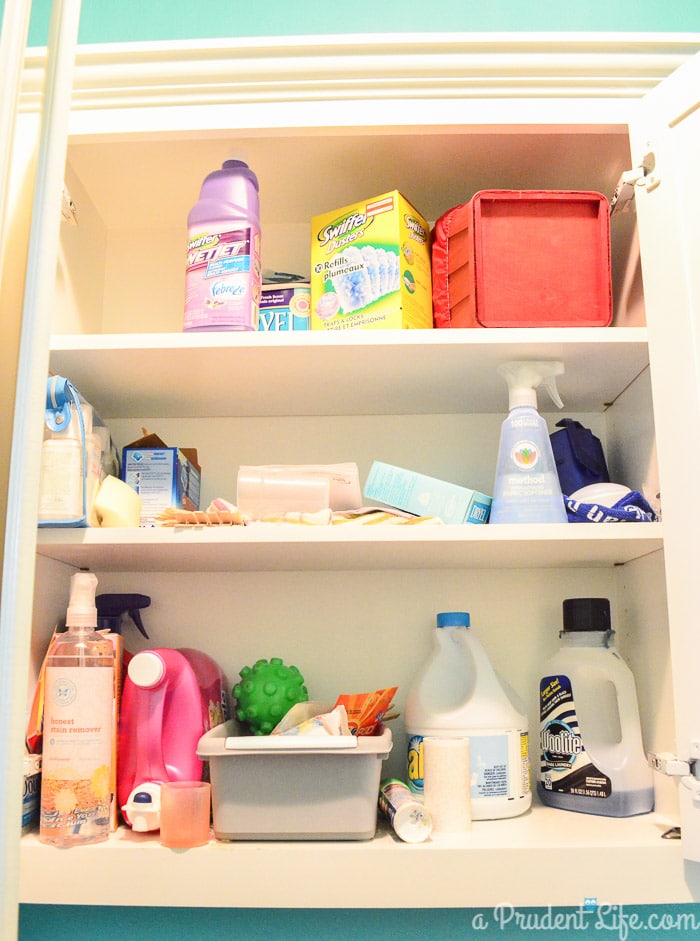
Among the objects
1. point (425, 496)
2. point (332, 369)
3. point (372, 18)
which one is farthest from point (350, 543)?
point (372, 18)

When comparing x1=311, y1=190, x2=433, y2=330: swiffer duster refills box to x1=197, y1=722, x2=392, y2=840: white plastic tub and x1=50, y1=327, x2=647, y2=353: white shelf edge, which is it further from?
x1=197, y1=722, x2=392, y2=840: white plastic tub

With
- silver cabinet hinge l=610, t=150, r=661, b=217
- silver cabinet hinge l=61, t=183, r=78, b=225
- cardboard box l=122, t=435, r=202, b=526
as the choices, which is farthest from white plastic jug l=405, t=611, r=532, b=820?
silver cabinet hinge l=61, t=183, r=78, b=225

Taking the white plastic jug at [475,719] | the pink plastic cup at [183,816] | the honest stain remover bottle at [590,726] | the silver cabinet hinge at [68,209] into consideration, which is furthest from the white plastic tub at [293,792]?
the silver cabinet hinge at [68,209]

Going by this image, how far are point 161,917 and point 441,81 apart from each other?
1.01m

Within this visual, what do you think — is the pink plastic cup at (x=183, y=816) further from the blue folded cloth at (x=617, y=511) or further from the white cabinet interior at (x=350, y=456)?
the blue folded cloth at (x=617, y=511)

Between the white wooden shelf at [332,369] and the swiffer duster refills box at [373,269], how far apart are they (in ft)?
0.17

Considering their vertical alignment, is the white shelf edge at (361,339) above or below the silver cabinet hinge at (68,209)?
below

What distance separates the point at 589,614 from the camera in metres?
0.95

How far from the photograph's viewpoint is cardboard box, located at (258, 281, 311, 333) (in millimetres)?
987

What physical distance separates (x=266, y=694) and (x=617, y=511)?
0.43 metres

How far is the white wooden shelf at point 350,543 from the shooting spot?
84cm

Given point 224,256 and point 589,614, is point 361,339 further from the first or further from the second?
point 589,614

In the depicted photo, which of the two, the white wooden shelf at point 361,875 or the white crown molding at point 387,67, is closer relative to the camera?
the white wooden shelf at point 361,875

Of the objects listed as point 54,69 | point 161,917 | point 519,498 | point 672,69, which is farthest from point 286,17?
point 161,917
